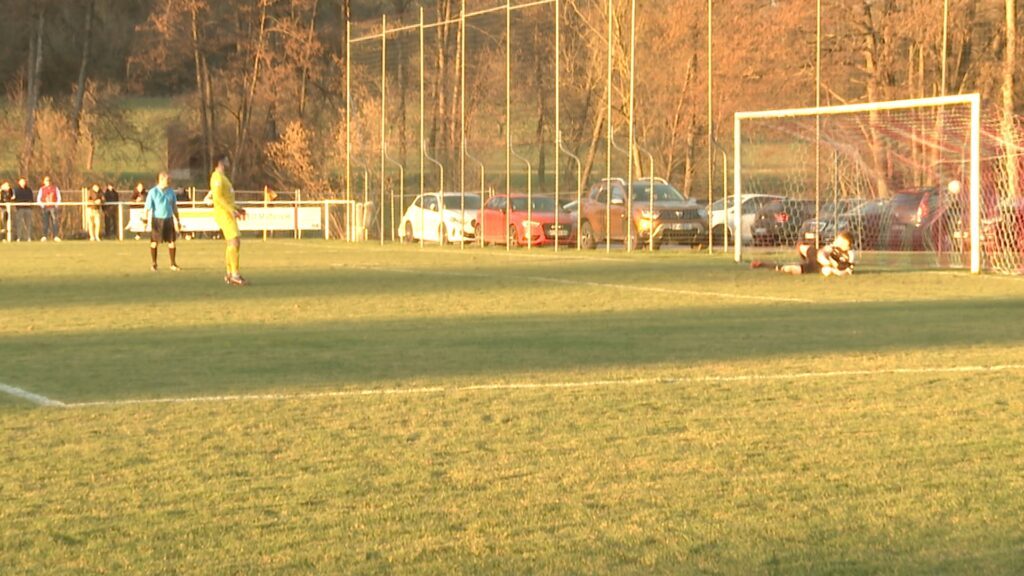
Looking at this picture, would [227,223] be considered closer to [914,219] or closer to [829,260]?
[829,260]

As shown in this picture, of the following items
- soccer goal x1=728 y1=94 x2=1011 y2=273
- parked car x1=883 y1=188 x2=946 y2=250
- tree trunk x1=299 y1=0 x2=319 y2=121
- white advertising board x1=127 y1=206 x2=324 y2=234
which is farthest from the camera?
tree trunk x1=299 y1=0 x2=319 y2=121

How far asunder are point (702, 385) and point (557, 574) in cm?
588

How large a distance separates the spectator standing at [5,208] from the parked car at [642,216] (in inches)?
719

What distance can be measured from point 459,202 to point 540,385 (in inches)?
1293

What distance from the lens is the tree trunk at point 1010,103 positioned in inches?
1128

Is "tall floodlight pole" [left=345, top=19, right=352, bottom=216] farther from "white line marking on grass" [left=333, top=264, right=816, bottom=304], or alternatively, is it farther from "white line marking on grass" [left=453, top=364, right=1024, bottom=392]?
"white line marking on grass" [left=453, top=364, right=1024, bottom=392]

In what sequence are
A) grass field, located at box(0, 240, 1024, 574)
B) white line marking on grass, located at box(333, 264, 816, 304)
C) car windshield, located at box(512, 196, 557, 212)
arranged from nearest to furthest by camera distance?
grass field, located at box(0, 240, 1024, 574) < white line marking on grass, located at box(333, 264, 816, 304) < car windshield, located at box(512, 196, 557, 212)

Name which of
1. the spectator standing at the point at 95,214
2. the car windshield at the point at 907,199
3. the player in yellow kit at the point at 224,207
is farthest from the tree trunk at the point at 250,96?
the player in yellow kit at the point at 224,207

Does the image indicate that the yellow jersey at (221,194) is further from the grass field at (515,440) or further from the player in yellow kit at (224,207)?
the grass field at (515,440)

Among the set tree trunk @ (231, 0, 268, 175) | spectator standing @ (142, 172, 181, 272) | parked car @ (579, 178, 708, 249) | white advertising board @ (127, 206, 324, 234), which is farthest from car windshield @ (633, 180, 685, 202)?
tree trunk @ (231, 0, 268, 175)

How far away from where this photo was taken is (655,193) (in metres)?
38.7

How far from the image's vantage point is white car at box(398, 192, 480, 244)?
143ft

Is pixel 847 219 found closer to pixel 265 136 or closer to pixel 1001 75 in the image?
pixel 1001 75

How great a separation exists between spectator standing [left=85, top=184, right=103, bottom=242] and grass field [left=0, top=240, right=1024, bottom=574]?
97.6ft
